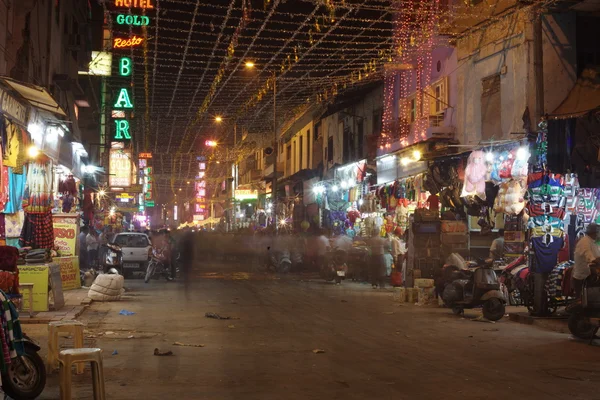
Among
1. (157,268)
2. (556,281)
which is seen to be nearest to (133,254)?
(157,268)

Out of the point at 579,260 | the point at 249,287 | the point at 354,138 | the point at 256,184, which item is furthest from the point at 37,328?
the point at 256,184

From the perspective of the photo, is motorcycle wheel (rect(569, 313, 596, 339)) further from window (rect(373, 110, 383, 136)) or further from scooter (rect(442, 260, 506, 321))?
window (rect(373, 110, 383, 136))

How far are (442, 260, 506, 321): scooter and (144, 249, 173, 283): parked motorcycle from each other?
43.4 ft

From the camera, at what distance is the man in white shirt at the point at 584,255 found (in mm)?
14430

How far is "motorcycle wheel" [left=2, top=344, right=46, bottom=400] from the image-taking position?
25.7 feet

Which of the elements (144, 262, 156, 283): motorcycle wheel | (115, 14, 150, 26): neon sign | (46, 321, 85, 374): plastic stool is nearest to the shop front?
(46, 321, 85, 374): plastic stool

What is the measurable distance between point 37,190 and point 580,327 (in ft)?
45.5

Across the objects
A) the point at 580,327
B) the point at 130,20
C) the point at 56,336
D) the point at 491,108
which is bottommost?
the point at 580,327

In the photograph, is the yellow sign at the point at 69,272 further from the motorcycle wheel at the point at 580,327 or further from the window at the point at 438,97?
the motorcycle wheel at the point at 580,327

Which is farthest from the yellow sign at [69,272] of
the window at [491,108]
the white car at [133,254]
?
the window at [491,108]

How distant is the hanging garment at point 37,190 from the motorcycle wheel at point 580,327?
13.1 m

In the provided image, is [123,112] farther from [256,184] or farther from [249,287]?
[256,184]

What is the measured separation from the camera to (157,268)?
28.6 meters

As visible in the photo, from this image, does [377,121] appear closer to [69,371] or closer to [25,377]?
[25,377]
